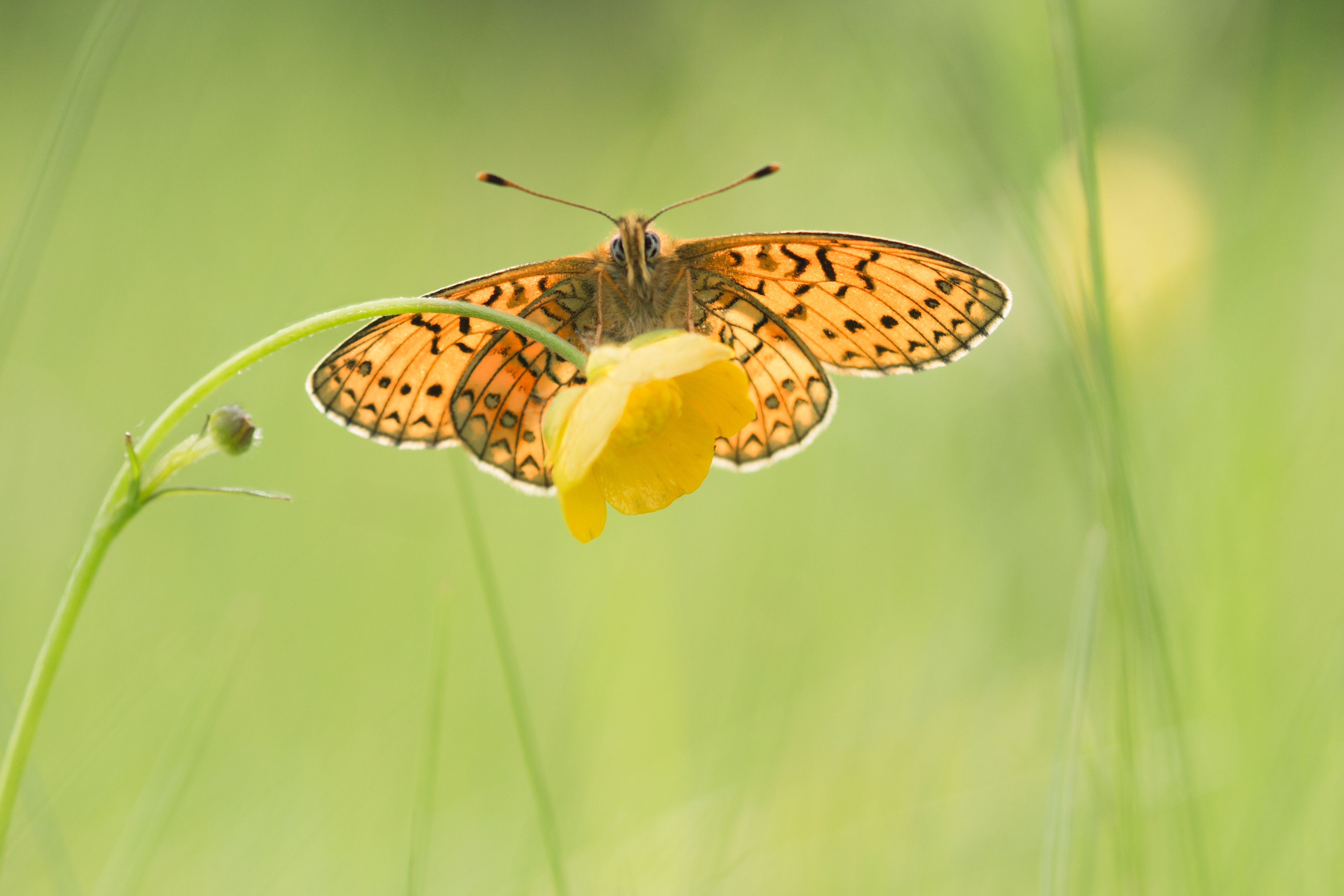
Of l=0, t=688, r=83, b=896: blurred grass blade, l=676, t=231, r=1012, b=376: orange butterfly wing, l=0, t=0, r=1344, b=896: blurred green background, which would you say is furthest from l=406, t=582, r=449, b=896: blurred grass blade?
l=676, t=231, r=1012, b=376: orange butterfly wing

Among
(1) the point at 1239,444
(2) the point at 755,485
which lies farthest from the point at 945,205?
(2) the point at 755,485

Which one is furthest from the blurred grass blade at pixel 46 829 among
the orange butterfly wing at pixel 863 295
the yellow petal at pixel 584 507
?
the orange butterfly wing at pixel 863 295

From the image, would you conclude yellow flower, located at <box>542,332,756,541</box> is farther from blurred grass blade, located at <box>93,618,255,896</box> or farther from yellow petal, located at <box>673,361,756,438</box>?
blurred grass blade, located at <box>93,618,255,896</box>

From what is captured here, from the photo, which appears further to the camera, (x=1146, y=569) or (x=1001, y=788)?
(x=1001, y=788)

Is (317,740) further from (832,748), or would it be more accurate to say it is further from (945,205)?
(945,205)

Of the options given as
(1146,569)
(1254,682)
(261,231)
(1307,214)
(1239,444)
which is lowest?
(1254,682)

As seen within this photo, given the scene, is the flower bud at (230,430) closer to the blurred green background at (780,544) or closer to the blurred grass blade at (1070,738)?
the blurred green background at (780,544)
